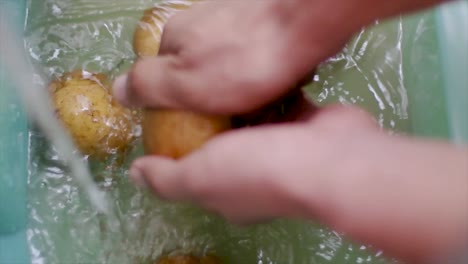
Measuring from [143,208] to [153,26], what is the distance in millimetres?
297

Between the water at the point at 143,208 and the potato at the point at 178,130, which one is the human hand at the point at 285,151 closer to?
the potato at the point at 178,130

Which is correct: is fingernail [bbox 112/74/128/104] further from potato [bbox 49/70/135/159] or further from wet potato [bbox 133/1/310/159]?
potato [bbox 49/70/135/159]

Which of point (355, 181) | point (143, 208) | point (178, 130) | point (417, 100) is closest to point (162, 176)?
point (178, 130)

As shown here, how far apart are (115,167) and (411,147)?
61 cm

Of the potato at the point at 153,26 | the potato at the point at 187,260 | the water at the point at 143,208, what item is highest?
the potato at the point at 153,26

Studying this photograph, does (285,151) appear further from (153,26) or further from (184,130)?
(153,26)

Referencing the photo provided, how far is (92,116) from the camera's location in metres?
0.96

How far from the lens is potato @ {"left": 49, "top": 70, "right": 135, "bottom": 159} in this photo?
95 cm

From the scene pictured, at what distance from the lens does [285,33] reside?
0.70 m

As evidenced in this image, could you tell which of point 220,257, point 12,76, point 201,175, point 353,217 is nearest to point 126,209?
point 220,257

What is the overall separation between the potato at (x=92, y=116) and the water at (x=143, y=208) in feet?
0.19

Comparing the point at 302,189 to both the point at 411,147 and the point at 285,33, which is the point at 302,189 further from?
the point at 285,33

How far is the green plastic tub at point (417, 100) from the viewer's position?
990mm

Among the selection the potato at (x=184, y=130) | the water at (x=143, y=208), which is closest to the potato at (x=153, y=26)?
the water at (x=143, y=208)
